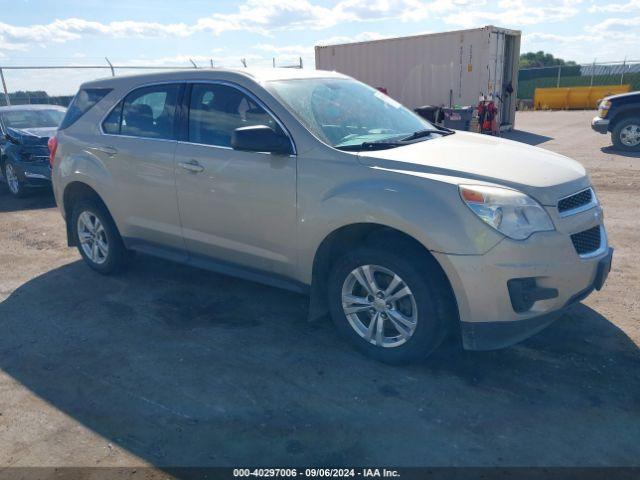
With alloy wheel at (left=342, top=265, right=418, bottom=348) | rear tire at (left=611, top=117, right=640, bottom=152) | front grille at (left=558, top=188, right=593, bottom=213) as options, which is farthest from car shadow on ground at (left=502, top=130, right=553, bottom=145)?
alloy wheel at (left=342, top=265, right=418, bottom=348)

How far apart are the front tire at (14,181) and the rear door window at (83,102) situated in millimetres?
4807

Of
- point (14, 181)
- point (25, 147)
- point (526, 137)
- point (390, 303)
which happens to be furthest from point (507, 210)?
point (526, 137)

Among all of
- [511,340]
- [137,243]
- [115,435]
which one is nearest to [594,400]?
[511,340]

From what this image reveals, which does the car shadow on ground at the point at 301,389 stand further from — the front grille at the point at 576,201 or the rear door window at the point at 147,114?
the rear door window at the point at 147,114

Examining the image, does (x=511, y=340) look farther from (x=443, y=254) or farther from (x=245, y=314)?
(x=245, y=314)

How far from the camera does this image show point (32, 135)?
372 inches

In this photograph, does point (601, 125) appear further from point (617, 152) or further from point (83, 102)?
point (83, 102)

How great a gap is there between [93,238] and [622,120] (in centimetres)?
1145

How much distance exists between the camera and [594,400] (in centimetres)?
319

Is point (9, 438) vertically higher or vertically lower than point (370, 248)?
lower

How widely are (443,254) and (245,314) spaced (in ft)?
6.43

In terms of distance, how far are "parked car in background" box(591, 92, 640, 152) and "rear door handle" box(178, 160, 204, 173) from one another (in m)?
11.0

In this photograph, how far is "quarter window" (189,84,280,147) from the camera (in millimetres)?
4055

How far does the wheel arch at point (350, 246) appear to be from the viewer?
11.2 feet
